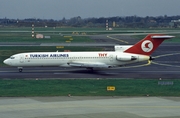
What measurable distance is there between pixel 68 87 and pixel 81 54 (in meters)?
15.1

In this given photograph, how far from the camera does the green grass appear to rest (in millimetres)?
48500

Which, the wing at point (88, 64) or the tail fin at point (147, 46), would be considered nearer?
the wing at point (88, 64)

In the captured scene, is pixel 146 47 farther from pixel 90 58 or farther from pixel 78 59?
pixel 78 59

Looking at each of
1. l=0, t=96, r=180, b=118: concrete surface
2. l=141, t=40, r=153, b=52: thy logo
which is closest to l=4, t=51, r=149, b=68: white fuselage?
l=141, t=40, r=153, b=52: thy logo

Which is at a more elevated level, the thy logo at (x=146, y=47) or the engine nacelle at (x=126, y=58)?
the thy logo at (x=146, y=47)

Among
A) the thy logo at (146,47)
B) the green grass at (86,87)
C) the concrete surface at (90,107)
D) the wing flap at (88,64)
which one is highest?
the thy logo at (146,47)

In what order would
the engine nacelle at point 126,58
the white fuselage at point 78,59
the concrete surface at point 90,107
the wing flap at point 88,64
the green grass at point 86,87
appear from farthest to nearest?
the white fuselage at point 78,59 < the engine nacelle at point 126,58 < the wing flap at point 88,64 < the green grass at point 86,87 < the concrete surface at point 90,107

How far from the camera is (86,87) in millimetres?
52500

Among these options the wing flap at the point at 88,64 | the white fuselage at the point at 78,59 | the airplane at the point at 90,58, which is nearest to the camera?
the wing flap at the point at 88,64

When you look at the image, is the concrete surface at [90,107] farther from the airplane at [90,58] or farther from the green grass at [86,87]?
the airplane at [90,58]

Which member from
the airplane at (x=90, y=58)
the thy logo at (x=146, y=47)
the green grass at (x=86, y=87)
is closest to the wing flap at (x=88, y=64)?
the airplane at (x=90, y=58)

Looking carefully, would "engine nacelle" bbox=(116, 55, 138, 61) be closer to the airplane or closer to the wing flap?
the airplane

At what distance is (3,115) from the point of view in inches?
1475

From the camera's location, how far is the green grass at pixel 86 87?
48.5 m
